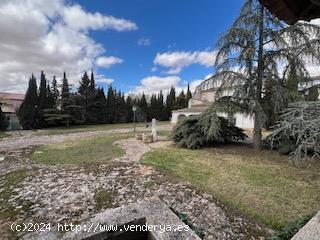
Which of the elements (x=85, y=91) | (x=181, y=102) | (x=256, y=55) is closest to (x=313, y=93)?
(x=256, y=55)

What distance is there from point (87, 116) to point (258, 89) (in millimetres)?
22562

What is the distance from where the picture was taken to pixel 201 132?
35.8ft

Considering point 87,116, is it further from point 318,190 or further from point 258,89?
point 318,190

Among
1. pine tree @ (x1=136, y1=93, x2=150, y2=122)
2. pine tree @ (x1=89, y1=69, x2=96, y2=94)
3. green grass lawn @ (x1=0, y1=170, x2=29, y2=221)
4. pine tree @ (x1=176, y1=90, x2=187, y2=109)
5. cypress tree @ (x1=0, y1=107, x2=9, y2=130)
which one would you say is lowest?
green grass lawn @ (x1=0, y1=170, x2=29, y2=221)

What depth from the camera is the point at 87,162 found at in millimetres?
8461

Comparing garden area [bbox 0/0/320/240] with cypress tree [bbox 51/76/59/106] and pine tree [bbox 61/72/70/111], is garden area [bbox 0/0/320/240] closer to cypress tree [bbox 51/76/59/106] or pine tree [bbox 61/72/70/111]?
pine tree [bbox 61/72/70/111]

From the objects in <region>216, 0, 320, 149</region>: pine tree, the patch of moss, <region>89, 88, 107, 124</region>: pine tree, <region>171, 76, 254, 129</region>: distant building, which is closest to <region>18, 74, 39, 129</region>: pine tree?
<region>89, 88, 107, 124</region>: pine tree

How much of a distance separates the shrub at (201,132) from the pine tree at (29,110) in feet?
60.4

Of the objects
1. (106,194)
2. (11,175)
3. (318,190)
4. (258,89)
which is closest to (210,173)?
(318,190)

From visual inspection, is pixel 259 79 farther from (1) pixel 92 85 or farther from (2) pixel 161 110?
(2) pixel 161 110

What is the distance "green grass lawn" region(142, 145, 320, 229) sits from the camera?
4773 millimetres

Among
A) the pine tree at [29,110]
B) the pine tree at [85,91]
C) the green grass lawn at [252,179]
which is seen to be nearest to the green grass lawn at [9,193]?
the green grass lawn at [252,179]

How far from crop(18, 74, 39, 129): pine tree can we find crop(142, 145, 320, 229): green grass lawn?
1896 centimetres

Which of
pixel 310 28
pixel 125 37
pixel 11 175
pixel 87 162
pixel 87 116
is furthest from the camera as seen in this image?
pixel 87 116
